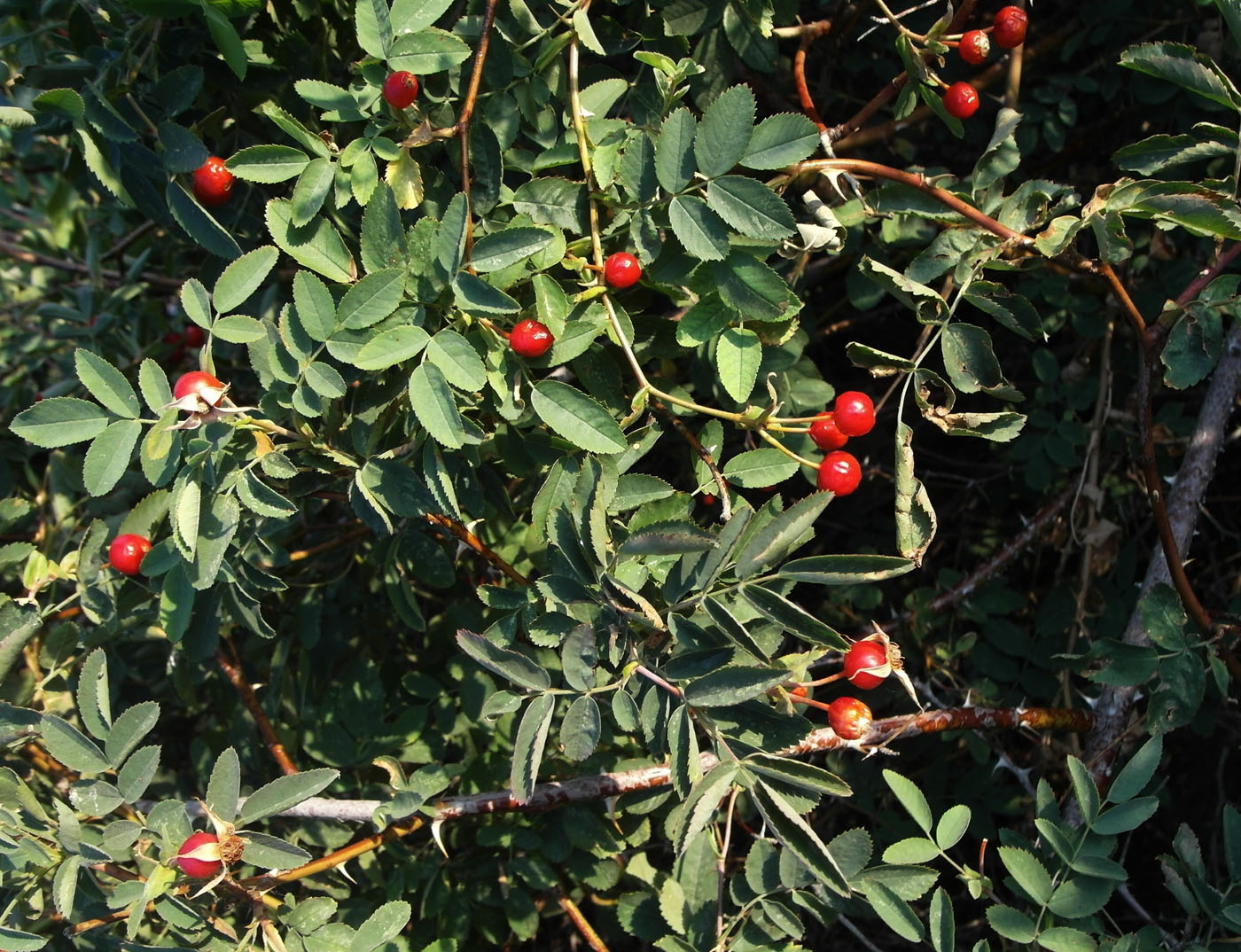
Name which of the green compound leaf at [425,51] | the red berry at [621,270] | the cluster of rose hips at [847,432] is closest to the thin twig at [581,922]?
the cluster of rose hips at [847,432]

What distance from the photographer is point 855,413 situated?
158cm

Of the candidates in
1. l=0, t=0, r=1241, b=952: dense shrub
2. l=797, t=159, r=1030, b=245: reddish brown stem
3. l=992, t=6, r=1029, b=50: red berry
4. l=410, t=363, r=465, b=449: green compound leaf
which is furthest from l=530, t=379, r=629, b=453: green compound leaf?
l=992, t=6, r=1029, b=50: red berry

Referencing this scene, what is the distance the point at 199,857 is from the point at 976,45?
72.5 inches

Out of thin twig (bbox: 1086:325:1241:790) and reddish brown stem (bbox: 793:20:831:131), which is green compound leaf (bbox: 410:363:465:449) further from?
thin twig (bbox: 1086:325:1241:790)

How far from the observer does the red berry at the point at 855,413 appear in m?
1.57

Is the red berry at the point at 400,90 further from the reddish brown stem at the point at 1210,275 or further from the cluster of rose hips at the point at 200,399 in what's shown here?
the reddish brown stem at the point at 1210,275

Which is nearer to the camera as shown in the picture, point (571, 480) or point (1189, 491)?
point (571, 480)

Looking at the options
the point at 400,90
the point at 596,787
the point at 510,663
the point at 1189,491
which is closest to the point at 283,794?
the point at 510,663

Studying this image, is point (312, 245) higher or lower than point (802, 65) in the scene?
lower

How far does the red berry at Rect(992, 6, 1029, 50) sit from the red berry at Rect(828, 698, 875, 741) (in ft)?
4.30

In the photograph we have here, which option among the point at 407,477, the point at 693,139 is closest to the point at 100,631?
the point at 407,477

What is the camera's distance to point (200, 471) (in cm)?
147

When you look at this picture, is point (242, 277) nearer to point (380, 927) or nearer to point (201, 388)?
point (201, 388)

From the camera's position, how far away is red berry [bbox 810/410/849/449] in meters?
1.64
